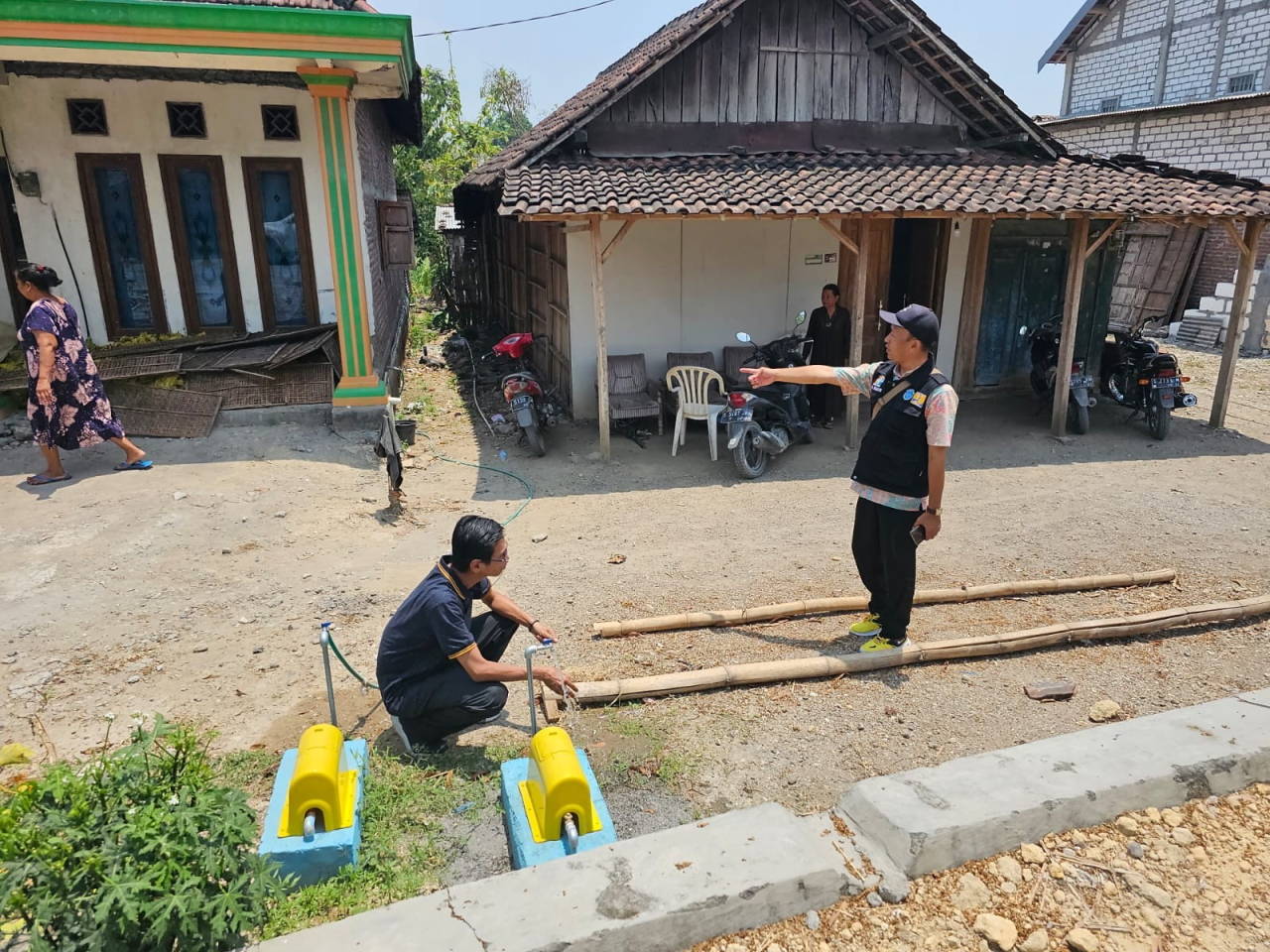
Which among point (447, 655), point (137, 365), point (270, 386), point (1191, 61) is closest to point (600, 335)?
point (270, 386)

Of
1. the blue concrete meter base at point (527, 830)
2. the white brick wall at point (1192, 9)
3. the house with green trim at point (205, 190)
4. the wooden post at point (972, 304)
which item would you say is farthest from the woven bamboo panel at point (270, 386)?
the white brick wall at point (1192, 9)

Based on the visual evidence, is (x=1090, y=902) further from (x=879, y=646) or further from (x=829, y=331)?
(x=829, y=331)

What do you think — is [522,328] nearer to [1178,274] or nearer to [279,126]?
[279,126]

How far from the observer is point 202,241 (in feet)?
28.6

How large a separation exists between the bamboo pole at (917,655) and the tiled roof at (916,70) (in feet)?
21.0

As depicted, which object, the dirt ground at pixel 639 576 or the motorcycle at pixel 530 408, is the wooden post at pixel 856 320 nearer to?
the dirt ground at pixel 639 576

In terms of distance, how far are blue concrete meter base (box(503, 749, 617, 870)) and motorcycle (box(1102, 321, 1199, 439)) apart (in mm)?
9047

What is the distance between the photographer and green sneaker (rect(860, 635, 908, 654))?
4.46 meters

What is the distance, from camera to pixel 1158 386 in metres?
9.44

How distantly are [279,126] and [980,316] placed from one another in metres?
8.63

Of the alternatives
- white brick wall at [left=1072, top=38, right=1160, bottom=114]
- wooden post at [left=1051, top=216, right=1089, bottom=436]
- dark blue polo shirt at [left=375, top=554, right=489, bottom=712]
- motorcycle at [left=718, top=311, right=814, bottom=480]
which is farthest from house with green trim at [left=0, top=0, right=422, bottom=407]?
white brick wall at [left=1072, top=38, right=1160, bottom=114]

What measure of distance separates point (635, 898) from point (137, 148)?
895 cm

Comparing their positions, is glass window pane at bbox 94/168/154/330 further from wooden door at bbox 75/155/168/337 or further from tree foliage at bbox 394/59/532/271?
tree foliage at bbox 394/59/532/271

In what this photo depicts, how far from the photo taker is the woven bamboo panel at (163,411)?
25.7 ft
